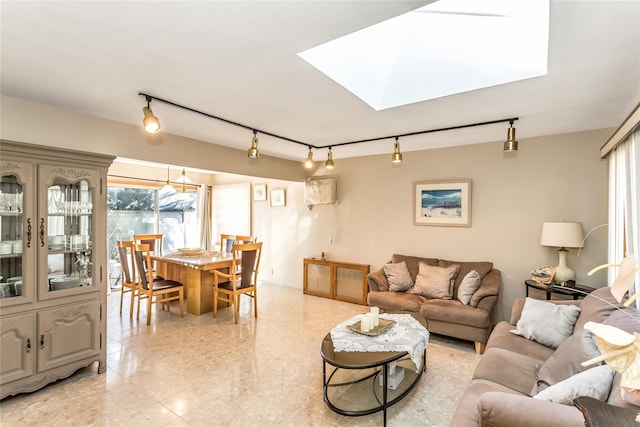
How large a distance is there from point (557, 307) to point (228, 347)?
314 centimetres

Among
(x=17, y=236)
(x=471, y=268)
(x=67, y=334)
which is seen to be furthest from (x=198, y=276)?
(x=471, y=268)

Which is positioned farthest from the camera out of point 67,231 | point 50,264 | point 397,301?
point 397,301

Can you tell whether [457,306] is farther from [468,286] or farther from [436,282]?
[436,282]

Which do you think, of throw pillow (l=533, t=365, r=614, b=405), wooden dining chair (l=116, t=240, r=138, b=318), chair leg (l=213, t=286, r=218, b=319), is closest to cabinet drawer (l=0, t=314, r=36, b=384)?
wooden dining chair (l=116, t=240, r=138, b=318)

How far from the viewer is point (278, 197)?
626 centimetres

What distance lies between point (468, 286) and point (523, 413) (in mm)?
2463

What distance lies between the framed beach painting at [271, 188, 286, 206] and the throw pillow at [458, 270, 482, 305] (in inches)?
142

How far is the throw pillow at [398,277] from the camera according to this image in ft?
13.4

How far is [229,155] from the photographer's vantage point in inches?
167

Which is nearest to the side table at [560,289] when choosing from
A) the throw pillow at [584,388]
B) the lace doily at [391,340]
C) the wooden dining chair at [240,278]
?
the lace doily at [391,340]

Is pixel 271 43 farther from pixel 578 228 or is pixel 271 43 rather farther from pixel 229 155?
pixel 578 228

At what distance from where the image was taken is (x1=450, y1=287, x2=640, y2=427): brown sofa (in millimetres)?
1284

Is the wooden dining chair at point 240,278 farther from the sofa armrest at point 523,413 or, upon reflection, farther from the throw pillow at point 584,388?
the throw pillow at point 584,388

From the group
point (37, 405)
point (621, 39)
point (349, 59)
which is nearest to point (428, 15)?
point (349, 59)
